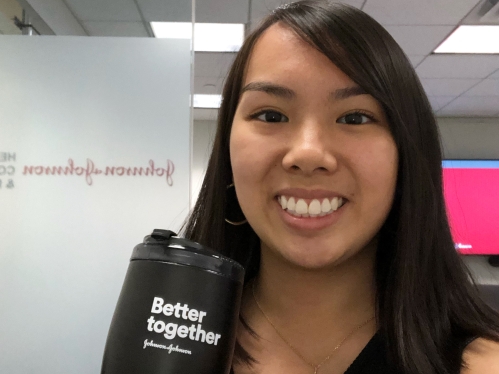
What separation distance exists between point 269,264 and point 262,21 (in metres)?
0.40

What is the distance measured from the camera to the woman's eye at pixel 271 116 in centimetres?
61

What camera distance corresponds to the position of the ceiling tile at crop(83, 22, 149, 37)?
2254 mm

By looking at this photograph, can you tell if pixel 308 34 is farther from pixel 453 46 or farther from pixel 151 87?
pixel 453 46

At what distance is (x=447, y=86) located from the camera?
327cm

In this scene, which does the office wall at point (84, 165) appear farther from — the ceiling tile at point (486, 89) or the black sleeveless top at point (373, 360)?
the ceiling tile at point (486, 89)

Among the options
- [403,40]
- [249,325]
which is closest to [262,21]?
[249,325]

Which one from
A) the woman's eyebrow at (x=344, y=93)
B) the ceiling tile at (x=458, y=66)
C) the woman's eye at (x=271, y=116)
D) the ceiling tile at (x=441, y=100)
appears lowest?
the woman's eye at (x=271, y=116)

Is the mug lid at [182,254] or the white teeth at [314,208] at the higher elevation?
the white teeth at [314,208]

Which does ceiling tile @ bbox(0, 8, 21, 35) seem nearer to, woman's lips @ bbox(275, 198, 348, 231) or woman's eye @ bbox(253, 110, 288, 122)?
woman's eye @ bbox(253, 110, 288, 122)

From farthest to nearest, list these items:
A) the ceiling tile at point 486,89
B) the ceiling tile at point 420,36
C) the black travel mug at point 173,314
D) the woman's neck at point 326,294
Answer: the ceiling tile at point 486,89, the ceiling tile at point 420,36, the woman's neck at point 326,294, the black travel mug at point 173,314

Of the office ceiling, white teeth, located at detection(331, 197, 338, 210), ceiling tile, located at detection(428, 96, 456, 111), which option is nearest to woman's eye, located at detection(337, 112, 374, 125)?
white teeth, located at detection(331, 197, 338, 210)

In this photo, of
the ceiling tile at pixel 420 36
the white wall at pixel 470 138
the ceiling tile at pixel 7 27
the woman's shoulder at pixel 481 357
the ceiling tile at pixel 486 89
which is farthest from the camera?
the white wall at pixel 470 138

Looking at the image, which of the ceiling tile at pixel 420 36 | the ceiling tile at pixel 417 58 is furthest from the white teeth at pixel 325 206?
the ceiling tile at pixel 417 58

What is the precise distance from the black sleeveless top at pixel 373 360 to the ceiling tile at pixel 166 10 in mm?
1770
